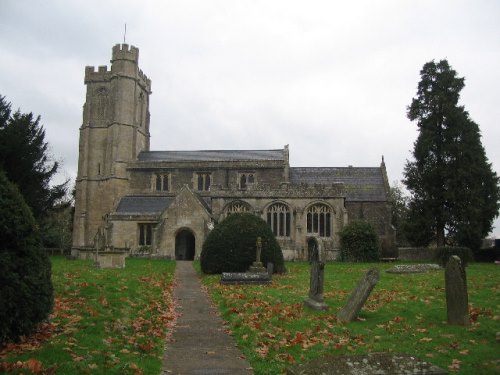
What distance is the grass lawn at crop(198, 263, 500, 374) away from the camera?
7.97 meters

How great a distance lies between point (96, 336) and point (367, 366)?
546cm

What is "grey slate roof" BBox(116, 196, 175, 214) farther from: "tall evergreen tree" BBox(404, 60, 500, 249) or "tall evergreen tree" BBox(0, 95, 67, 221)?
"tall evergreen tree" BBox(404, 60, 500, 249)

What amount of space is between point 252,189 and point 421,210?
12.9 metres

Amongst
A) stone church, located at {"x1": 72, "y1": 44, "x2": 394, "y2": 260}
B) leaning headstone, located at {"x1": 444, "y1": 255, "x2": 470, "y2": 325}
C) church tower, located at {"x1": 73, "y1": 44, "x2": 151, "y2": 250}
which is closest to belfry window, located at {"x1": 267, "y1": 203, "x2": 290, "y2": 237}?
stone church, located at {"x1": 72, "y1": 44, "x2": 394, "y2": 260}

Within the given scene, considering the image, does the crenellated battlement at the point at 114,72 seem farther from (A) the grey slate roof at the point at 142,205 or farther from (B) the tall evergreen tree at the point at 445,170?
(B) the tall evergreen tree at the point at 445,170

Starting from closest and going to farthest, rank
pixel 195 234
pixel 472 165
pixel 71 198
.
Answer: pixel 472 165
pixel 195 234
pixel 71 198

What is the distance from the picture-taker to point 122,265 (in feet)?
82.1

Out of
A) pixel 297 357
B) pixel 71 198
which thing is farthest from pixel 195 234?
pixel 297 357

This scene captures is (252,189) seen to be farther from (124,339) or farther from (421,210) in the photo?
(124,339)

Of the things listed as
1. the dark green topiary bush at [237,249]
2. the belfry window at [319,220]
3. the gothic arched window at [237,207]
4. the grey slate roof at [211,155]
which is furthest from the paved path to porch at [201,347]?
the grey slate roof at [211,155]

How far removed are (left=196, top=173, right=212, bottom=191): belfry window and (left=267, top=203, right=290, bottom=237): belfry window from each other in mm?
9612

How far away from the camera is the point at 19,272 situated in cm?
796

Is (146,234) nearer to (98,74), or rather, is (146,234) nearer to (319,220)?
(319,220)

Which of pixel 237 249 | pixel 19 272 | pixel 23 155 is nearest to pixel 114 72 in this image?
pixel 23 155
